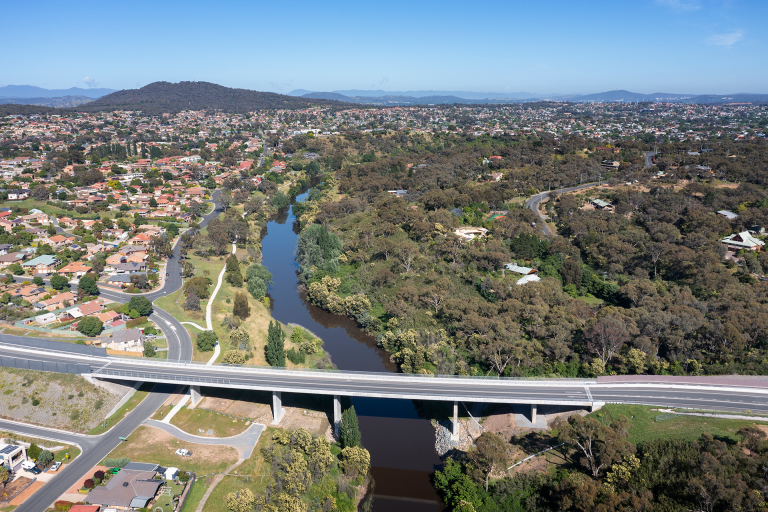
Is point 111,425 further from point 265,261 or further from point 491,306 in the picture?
point 265,261

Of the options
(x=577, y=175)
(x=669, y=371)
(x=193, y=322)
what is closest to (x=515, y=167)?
(x=577, y=175)

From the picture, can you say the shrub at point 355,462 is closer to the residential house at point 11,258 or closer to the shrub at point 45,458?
the shrub at point 45,458

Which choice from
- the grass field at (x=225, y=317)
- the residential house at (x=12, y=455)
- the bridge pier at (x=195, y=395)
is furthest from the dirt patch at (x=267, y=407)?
the residential house at (x=12, y=455)

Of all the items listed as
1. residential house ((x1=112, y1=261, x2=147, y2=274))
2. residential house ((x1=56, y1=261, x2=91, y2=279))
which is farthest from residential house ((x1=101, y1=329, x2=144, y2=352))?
A: residential house ((x1=56, y1=261, x2=91, y2=279))

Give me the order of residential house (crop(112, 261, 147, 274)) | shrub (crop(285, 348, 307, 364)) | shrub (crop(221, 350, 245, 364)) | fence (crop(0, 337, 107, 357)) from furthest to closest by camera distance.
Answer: residential house (crop(112, 261, 147, 274)) < shrub (crop(285, 348, 307, 364)) < shrub (crop(221, 350, 245, 364)) < fence (crop(0, 337, 107, 357))

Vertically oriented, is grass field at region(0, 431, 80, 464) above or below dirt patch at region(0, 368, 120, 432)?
below

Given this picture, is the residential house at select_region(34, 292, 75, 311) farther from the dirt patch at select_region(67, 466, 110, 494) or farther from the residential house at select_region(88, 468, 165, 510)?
the residential house at select_region(88, 468, 165, 510)
